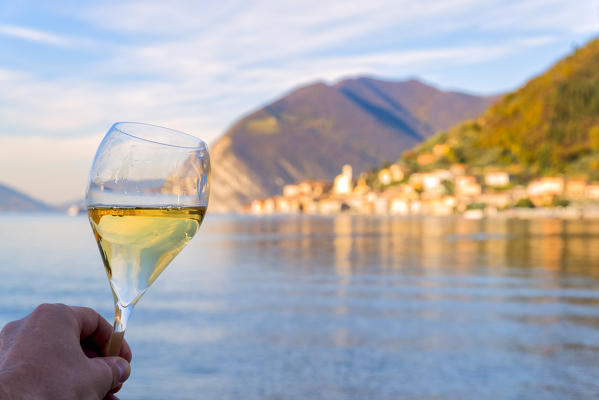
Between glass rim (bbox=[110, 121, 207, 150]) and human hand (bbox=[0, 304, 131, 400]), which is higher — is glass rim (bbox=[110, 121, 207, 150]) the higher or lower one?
the higher one

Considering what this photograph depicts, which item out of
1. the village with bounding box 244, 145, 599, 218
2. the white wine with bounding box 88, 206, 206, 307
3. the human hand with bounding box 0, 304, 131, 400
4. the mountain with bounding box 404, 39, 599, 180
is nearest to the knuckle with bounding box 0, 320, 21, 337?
the human hand with bounding box 0, 304, 131, 400

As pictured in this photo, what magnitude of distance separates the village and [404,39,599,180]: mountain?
2.62 metres

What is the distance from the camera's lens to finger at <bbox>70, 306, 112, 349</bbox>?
51cm

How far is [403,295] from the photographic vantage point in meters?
6.68

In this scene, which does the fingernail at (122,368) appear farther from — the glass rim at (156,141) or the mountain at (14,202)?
the mountain at (14,202)

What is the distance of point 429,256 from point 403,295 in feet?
18.5

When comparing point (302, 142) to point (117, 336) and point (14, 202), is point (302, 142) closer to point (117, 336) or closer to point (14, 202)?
point (14, 202)

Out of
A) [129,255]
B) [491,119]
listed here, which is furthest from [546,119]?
[129,255]

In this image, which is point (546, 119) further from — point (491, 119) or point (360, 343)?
point (360, 343)

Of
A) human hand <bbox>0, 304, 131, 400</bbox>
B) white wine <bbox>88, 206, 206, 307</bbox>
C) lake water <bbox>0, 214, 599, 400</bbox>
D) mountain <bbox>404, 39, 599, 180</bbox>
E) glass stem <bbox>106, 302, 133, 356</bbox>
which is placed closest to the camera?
human hand <bbox>0, 304, 131, 400</bbox>

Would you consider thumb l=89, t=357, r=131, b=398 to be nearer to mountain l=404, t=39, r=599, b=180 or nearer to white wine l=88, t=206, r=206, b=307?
white wine l=88, t=206, r=206, b=307

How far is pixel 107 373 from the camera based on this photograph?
49 cm

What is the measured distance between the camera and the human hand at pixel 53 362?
41cm

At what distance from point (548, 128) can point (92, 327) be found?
247 ft
